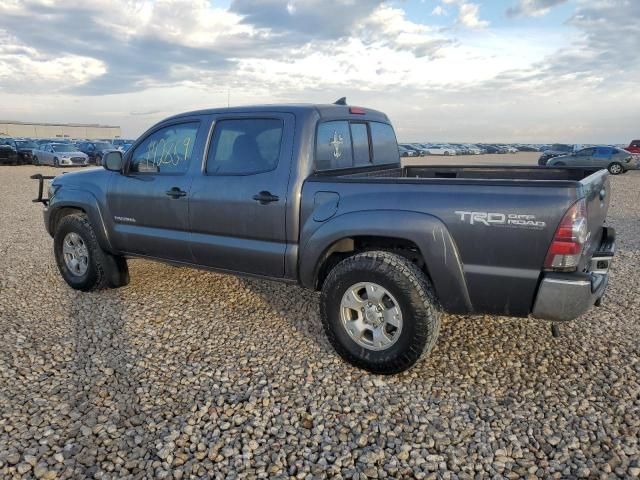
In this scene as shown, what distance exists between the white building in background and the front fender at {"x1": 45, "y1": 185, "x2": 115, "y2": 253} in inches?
4035

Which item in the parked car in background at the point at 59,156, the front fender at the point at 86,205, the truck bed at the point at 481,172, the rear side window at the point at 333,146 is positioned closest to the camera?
the rear side window at the point at 333,146

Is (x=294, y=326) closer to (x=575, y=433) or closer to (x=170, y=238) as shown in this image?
(x=170, y=238)

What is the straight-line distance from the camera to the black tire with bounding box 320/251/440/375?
10.3 ft

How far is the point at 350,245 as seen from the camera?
3.59m

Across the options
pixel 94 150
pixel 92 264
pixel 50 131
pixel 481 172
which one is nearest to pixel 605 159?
pixel 481 172

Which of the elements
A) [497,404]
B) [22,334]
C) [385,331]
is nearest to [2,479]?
[22,334]

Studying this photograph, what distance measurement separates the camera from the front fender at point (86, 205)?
4828 millimetres

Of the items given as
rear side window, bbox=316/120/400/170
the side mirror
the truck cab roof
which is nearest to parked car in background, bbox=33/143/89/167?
the side mirror

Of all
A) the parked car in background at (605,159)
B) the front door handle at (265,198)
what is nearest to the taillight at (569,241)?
the front door handle at (265,198)

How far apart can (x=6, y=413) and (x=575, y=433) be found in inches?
131

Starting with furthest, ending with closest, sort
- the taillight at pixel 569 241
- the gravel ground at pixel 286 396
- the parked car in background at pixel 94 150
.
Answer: the parked car in background at pixel 94 150 < the taillight at pixel 569 241 < the gravel ground at pixel 286 396

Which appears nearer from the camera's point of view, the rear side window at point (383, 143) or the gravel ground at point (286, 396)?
the gravel ground at point (286, 396)

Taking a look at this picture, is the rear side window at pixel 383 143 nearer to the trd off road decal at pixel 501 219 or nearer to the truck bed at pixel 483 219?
the truck bed at pixel 483 219

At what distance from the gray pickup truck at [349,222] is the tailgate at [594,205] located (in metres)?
0.02
